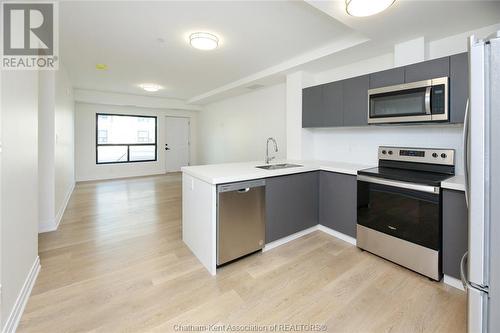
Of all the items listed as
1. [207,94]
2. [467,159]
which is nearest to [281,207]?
[467,159]

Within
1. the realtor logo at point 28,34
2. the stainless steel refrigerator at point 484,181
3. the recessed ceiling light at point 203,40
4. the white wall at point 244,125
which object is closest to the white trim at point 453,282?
the stainless steel refrigerator at point 484,181

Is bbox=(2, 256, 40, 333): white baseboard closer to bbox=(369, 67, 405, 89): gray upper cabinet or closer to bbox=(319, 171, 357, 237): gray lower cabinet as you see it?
bbox=(319, 171, 357, 237): gray lower cabinet

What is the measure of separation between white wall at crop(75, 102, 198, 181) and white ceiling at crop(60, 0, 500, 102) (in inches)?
115

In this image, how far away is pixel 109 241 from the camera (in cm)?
281

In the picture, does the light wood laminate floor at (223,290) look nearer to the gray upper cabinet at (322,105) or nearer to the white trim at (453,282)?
the white trim at (453,282)

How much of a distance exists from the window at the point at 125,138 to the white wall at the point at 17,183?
5.49 m

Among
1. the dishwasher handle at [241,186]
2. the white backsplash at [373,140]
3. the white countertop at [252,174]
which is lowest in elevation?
the dishwasher handle at [241,186]

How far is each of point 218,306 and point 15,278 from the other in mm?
1407

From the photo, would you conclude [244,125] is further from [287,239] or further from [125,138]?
[125,138]

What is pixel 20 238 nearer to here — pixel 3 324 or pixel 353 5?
pixel 3 324

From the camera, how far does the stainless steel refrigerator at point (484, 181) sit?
1008 mm

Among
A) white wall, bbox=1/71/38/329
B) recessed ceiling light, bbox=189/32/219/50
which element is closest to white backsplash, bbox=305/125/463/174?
recessed ceiling light, bbox=189/32/219/50

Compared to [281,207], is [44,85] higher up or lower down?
higher up

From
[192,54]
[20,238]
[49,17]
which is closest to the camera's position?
[20,238]
